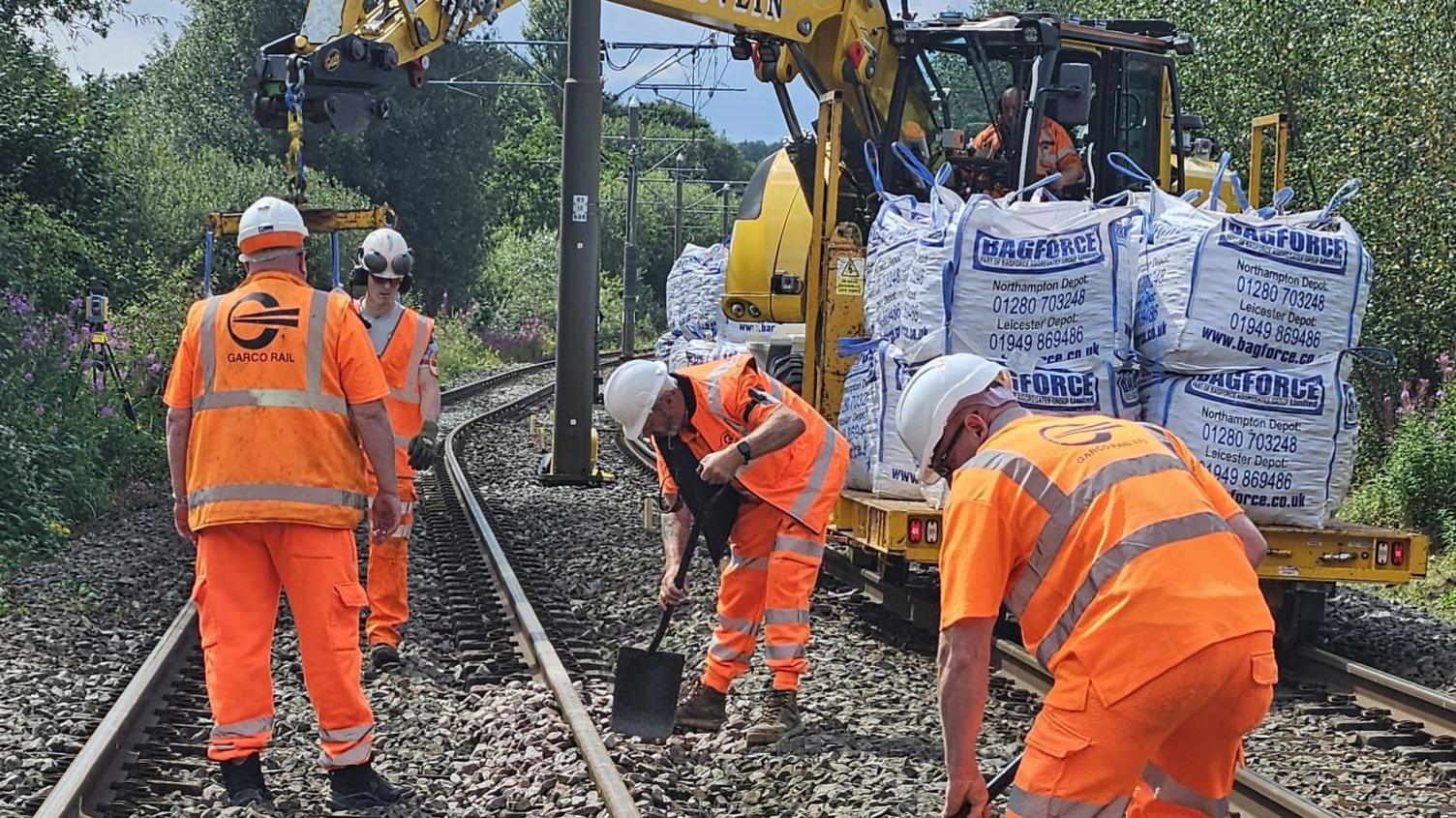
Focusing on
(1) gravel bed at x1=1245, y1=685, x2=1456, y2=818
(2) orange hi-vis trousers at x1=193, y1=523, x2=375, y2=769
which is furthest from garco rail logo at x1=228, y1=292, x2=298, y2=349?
(1) gravel bed at x1=1245, y1=685, x2=1456, y2=818

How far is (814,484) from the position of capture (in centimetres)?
626

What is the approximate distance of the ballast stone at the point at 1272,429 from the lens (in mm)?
7414

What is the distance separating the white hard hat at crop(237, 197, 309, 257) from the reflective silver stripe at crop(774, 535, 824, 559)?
215cm

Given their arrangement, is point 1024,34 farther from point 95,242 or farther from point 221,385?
point 95,242

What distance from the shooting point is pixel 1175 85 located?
1054 centimetres

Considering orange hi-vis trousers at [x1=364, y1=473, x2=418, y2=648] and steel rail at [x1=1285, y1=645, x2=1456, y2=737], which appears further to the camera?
orange hi-vis trousers at [x1=364, y1=473, x2=418, y2=648]

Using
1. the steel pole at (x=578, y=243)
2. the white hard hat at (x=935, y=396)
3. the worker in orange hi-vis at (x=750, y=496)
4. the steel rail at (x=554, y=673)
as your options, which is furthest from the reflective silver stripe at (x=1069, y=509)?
the steel pole at (x=578, y=243)

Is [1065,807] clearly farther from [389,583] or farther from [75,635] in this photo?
[75,635]

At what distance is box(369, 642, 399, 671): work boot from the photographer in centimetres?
739

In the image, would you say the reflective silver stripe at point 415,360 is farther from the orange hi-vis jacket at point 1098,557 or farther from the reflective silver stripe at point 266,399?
the orange hi-vis jacket at point 1098,557

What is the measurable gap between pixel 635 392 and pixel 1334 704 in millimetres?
3644

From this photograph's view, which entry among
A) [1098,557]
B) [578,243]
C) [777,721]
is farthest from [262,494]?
[578,243]

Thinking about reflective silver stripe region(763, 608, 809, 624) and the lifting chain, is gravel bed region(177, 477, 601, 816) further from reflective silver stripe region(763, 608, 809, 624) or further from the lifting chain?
the lifting chain

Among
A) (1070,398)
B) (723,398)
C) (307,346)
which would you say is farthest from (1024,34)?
(307,346)
